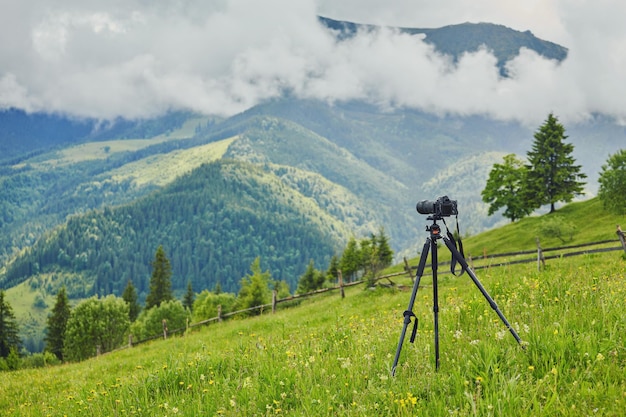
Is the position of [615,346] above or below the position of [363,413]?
above

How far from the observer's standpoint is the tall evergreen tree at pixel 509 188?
71062mm

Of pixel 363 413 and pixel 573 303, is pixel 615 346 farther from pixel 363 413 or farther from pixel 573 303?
pixel 363 413

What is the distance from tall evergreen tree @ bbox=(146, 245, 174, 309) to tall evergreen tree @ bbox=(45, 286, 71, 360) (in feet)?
69.6

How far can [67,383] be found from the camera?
48.4 ft

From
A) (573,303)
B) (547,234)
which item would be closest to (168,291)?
(547,234)

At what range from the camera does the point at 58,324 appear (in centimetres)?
8669

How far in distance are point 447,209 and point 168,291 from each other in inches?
4387

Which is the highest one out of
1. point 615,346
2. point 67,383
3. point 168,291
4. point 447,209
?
point 447,209

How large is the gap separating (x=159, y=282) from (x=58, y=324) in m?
25.1

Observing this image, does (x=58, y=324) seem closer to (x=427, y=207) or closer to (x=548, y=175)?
(x=548, y=175)

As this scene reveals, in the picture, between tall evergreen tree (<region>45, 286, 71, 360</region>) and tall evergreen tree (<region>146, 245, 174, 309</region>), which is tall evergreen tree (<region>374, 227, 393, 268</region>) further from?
tall evergreen tree (<region>45, 286, 71, 360</region>)

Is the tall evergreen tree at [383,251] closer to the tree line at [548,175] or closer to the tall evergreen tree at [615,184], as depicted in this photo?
the tree line at [548,175]

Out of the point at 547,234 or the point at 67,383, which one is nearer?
the point at 67,383

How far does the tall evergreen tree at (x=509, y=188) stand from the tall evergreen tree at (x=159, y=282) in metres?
74.5
